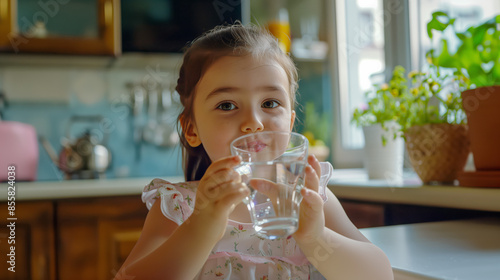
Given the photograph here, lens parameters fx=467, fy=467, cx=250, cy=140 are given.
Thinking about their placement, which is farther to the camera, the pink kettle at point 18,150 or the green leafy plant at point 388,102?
the pink kettle at point 18,150

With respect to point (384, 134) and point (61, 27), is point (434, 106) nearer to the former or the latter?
point (384, 134)

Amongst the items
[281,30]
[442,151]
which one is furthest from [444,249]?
[281,30]

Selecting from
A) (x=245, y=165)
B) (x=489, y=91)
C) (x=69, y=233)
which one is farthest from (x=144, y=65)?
(x=245, y=165)

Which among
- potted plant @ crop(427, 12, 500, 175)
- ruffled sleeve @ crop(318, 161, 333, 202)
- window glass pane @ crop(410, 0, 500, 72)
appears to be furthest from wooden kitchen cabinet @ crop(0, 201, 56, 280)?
window glass pane @ crop(410, 0, 500, 72)

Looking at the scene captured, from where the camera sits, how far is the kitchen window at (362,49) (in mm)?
2039

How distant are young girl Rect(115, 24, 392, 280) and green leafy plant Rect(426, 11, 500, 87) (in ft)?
1.53

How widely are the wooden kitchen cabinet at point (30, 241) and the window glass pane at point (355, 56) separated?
1.59 meters

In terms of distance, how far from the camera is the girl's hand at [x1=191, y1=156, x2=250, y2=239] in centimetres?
59

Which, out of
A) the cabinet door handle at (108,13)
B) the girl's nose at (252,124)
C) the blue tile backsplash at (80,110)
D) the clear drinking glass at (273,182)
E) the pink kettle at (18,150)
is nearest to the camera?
the clear drinking glass at (273,182)

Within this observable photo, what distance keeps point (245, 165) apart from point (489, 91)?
0.71m

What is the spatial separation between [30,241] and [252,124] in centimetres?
120

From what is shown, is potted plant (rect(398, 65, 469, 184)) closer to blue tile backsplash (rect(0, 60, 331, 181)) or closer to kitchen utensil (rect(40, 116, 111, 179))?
blue tile backsplash (rect(0, 60, 331, 181))

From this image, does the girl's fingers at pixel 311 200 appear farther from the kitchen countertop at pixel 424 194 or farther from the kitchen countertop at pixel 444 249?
the kitchen countertop at pixel 424 194

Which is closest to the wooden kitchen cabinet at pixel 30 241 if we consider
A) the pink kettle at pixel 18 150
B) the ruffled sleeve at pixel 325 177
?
the pink kettle at pixel 18 150
